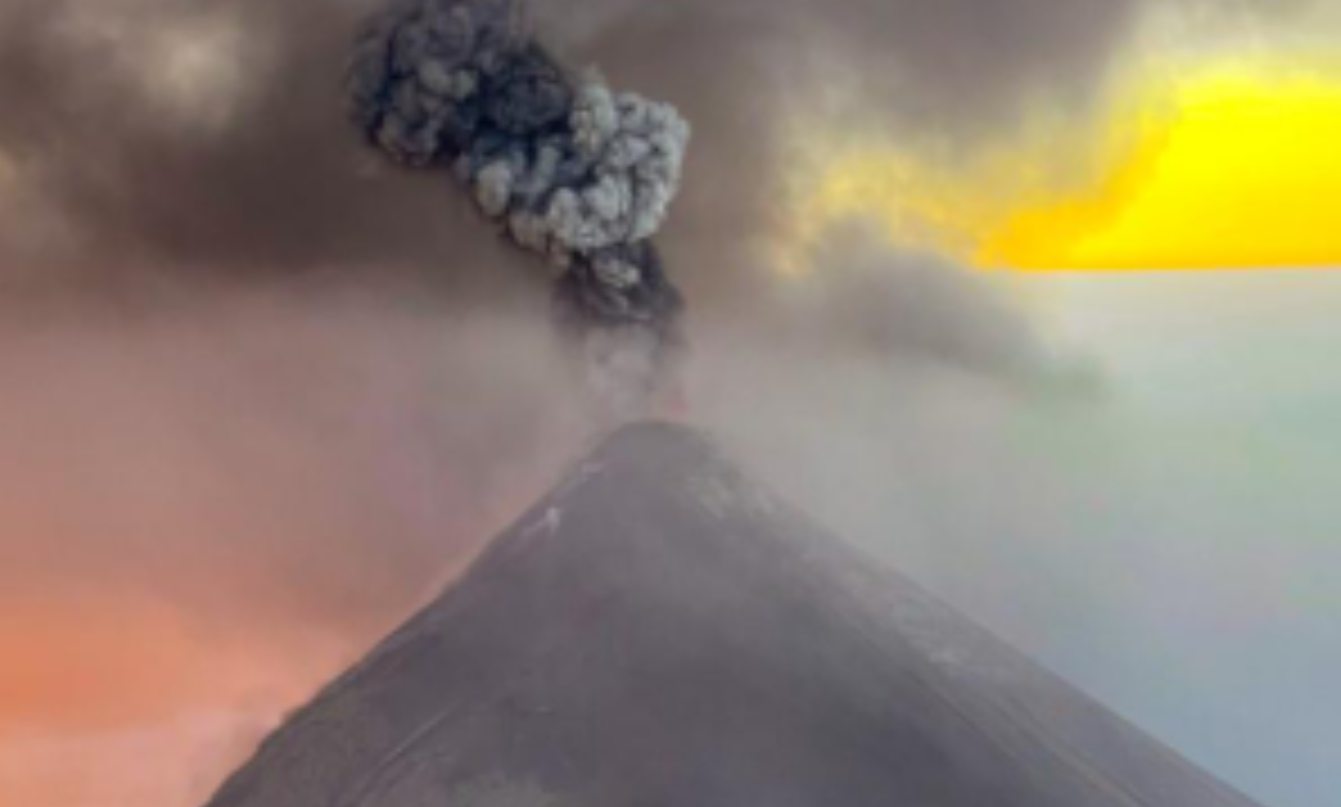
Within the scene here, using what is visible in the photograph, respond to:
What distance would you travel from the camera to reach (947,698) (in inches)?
325

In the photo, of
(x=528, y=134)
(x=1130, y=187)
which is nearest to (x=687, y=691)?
(x=528, y=134)

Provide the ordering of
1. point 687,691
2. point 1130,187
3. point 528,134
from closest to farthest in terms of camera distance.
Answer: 1. point 687,691
2. point 528,134
3. point 1130,187

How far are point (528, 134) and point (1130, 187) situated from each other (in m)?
2.80

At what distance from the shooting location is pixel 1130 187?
9.31 metres

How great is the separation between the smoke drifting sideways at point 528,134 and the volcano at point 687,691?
2.78 ft

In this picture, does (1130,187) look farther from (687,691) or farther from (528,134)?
(687,691)

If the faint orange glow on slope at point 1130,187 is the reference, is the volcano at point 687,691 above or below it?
below

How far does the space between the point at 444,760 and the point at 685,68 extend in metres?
3.40

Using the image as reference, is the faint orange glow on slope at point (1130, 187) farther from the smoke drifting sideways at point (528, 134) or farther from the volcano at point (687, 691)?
the volcano at point (687, 691)

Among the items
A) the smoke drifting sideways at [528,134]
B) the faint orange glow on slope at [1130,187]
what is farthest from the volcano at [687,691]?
the faint orange glow on slope at [1130,187]

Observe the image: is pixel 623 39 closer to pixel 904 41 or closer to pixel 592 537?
pixel 904 41

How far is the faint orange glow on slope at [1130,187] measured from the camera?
9.06 meters

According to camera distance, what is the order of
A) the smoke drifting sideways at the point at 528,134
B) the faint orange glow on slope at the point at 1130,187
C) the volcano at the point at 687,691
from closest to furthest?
→ the volcano at the point at 687,691 < the smoke drifting sideways at the point at 528,134 < the faint orange glow on slope at the point at 1130,187

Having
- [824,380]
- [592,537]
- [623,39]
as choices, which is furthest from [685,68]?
[592,537]
